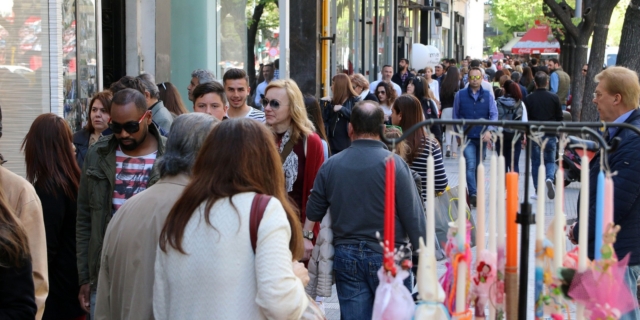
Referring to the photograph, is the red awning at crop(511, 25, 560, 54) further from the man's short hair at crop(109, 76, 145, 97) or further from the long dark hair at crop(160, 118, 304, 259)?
the long dark hair at crop(160, 118, 304, 259)

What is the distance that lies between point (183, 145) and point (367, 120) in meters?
1.52

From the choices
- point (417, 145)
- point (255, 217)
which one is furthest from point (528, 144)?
point (417, 145)

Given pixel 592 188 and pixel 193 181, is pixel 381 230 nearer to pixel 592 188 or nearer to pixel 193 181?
pixel 592 188

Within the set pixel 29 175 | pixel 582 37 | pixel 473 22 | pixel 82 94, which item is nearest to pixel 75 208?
pixel 29 175

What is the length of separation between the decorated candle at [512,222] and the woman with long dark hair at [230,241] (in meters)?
0.78

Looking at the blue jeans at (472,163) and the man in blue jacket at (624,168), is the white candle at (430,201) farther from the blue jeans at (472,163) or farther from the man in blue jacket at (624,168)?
the blue jeans at (472,163)

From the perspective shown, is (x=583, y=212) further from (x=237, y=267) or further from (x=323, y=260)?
(x=323, y=260)

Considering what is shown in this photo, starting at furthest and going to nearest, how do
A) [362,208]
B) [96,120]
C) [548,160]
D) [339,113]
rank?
1. [548,160]
2. [339,113]
3. [96,120]
4. [362,208]

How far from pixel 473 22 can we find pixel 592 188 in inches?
2849

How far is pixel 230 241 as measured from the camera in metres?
3.00

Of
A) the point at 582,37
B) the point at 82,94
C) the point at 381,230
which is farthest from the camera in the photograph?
the point at 582,37

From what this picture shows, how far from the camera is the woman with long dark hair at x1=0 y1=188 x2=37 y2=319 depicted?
2768mm

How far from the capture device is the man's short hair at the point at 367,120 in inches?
193

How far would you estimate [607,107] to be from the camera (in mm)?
4645
